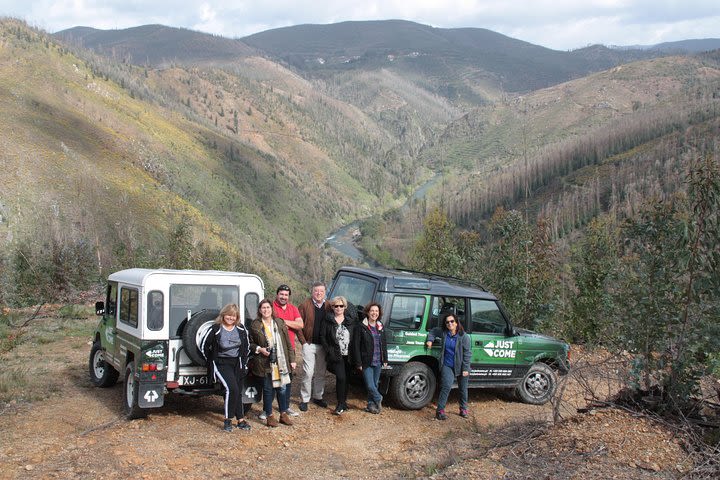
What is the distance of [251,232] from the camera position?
339 ft

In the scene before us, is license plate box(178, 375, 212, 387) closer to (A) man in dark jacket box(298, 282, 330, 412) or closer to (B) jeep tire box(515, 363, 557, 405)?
(A) man in dark jacket box(298, 282, 330, 412)

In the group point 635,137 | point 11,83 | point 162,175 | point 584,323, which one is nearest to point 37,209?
point 162,175

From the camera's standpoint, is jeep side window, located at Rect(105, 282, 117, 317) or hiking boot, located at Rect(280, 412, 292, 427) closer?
hiking boot, located at Rect(280, 412, 292, 427)

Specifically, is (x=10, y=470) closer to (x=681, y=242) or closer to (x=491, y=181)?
(x=681, y=242)

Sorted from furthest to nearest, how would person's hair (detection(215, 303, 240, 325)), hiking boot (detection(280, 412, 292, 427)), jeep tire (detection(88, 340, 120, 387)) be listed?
1. jeep tire (detection(88, 340, 120, 387))
2. hiking boot (detection(280, 412, 292, 427))
3. person's hair (detection(215, 303, 240, 325))

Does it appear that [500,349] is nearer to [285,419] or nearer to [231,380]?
[285,419]

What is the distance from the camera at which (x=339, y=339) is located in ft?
28.6

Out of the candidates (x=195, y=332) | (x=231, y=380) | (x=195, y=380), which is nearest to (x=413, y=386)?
(x=231, y=380)

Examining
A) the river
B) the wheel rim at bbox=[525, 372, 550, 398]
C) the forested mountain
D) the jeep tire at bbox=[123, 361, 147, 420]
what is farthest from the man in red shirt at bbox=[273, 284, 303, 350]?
the river

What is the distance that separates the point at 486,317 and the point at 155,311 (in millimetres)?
5348

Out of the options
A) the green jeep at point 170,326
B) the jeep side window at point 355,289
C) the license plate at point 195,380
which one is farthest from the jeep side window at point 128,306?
the jeep side window at point 355,289

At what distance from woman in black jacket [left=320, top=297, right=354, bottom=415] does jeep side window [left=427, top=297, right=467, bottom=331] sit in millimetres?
1473

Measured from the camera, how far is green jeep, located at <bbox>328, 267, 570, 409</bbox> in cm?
924

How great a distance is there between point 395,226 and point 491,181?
28.2 meters
